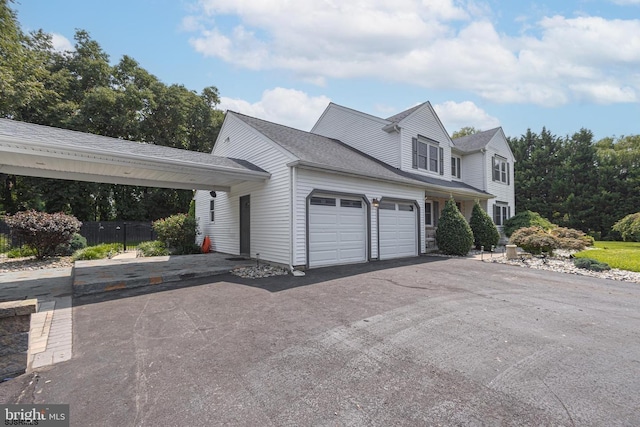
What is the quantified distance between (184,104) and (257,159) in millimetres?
19818

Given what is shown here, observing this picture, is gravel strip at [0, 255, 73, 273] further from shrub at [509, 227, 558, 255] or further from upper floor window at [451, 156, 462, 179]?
upper floor window at [451, 156, 462, 179]

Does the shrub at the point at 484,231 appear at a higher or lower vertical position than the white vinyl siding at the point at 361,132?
lower

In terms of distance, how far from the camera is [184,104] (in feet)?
84.0

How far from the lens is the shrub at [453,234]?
11.9m

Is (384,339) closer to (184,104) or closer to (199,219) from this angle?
(199,219)

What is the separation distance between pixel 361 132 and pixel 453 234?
22.3 ft

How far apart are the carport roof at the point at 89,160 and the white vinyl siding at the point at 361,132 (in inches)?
276

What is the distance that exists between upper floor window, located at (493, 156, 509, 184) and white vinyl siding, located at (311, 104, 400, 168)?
8850 mm

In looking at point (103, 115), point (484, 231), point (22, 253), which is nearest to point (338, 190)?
point (484, 231)

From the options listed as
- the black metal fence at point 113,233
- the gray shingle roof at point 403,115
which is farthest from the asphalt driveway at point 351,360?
the black metal fence at point 113,233

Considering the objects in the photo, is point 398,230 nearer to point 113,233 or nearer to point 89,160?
point 89,160

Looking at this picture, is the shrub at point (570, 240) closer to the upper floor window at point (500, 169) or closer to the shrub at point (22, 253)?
the upper floor window at point (500, 169)

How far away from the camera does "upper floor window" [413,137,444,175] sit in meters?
14.3

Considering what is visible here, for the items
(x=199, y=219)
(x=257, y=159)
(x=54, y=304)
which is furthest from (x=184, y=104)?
(x=54, y=304)
